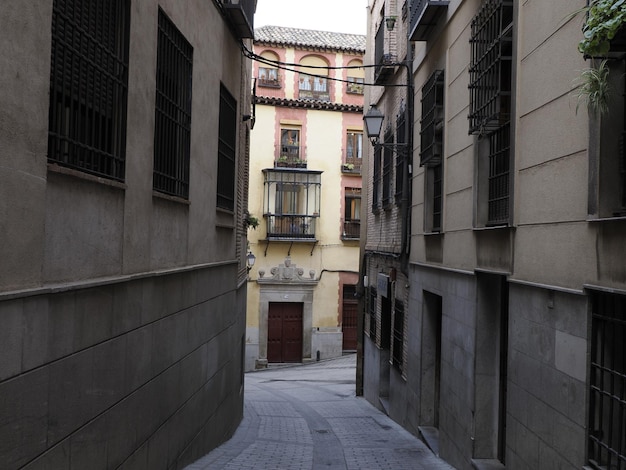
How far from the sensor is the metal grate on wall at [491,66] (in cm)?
731

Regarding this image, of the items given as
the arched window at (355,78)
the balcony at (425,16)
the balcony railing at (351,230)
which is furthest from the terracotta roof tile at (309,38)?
the balcony at (425,16)

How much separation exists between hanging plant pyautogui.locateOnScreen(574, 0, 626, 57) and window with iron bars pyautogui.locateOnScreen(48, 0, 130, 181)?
358 centimetres

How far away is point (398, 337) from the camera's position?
1403 cm

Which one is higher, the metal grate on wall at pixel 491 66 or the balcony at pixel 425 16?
the balcony at pixel 425 16

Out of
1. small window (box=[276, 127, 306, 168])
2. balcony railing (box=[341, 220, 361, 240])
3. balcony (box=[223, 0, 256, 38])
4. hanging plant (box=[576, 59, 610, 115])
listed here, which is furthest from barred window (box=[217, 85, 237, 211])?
balcony railing (box=[341, 220, 361, 240])

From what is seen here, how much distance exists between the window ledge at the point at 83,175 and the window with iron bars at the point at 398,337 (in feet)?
29.2

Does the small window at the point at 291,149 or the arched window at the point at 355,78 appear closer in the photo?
the small window at the point at 291,149

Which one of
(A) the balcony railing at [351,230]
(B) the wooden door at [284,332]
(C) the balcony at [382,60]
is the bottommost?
(B) the wooden door at [284,332]

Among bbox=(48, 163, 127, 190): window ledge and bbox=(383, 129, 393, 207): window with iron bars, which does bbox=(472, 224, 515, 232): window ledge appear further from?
bbox=(383, 129, 393, 207): window with iron bars

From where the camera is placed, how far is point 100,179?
5.26 metres

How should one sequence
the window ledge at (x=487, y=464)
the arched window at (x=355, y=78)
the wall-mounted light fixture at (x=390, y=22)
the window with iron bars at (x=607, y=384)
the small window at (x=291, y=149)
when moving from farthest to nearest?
the arched window at (x=355, y=78) < the small window at (x=291, y=149) < the wall-mounted light fixture at (x=390, y=22) < the window ledge at (x=487, y=464) < the window with iron bars at (x=607, y=384)

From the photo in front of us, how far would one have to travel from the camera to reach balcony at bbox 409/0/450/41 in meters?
10.0

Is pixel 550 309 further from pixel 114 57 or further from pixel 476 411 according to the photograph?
pixel 114 57

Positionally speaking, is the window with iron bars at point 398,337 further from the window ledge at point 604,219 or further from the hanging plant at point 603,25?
the hanging plant at point 603,25
